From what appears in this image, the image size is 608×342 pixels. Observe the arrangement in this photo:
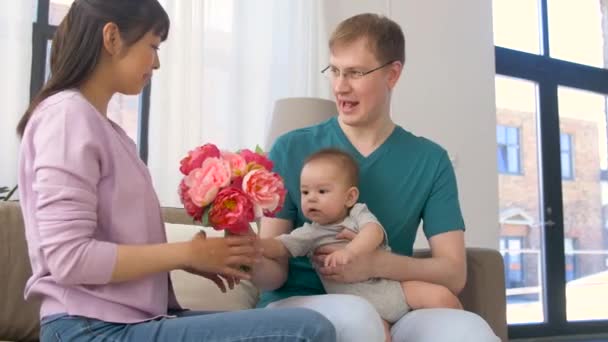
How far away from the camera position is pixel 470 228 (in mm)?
4289

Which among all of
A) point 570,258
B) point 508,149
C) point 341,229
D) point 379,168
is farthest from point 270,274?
point 570,258

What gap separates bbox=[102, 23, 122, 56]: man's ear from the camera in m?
1.16

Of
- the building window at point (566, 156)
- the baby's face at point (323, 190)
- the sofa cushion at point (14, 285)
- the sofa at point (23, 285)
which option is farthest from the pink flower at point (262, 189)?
the building window at point (566, 156)

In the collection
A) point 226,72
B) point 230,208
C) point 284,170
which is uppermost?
point 226,72

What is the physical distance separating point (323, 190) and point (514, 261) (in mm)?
4078

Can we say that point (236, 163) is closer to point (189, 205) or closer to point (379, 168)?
point (189, 205)

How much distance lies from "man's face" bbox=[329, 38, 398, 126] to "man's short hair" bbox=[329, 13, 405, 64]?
0.5 inches

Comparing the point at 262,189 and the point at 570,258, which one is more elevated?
the point at 262,189

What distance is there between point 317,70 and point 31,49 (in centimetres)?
145

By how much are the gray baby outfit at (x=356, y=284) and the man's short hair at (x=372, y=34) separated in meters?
0.43

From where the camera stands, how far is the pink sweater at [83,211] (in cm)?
102

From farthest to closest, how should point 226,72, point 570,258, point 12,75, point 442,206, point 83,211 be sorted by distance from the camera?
point 570,258, point 226,72, point 12,75, point 442,206, point 83,211

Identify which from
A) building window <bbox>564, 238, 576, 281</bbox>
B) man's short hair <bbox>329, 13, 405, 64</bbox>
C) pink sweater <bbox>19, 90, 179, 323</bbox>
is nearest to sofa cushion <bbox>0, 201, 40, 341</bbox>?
pink sweater <bbox>19, 90, 179, 323</bbox>

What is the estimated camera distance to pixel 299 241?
1436mm
